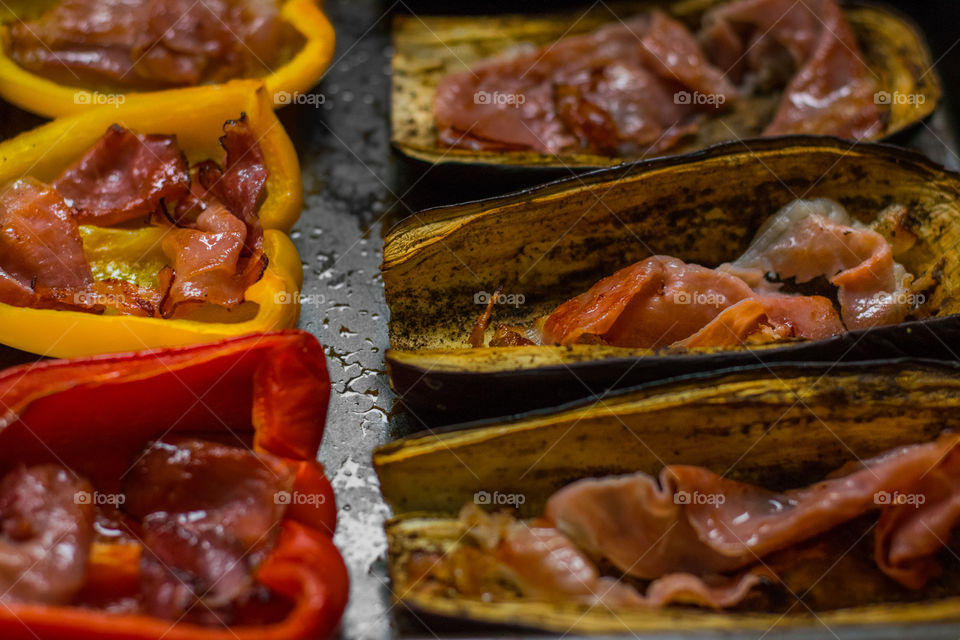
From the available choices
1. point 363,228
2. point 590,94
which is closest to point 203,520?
point 363,228

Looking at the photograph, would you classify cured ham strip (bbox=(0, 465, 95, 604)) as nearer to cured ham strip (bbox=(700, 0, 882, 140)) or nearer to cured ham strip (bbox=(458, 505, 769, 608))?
cured ham strip (bbox=(458, 505, 769, 608))

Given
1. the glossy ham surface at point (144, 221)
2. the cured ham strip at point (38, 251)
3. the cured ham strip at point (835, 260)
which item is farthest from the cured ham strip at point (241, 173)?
the cured ham strip at point (835, 260)

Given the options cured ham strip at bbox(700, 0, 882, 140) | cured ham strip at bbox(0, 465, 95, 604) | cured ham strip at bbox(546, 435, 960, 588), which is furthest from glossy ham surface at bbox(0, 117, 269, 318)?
cured ham strip at bbox(700, 0, 882, 140)

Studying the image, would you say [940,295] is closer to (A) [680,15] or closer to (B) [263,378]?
(A) [680,15]

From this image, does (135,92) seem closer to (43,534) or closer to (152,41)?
(152,41)

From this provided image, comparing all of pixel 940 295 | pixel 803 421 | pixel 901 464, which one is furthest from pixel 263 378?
pixel 940 295

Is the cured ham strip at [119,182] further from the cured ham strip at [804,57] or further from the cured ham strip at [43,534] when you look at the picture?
the cured ham strip at [804,57]

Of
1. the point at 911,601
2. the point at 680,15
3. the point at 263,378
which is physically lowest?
the point at 911,601

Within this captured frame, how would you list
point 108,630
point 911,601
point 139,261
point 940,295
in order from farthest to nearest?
point 139,261
point 940,295
point 911,601
point 108,630
